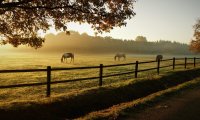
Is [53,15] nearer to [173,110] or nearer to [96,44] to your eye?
[173,110]

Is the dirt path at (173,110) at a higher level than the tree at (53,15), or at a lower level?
lower

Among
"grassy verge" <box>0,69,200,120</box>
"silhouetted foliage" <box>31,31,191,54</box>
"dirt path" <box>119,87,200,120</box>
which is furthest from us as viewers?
"silhouetted foliage" <box>31,31,191,54</box>

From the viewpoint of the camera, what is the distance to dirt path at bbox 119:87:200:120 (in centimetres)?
1155

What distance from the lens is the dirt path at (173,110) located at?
1155 centimetres

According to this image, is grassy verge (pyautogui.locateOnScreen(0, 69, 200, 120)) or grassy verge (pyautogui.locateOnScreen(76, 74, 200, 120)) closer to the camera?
grassy verge (pyautogui.locateOnScreen(76, 74, 200, 120))

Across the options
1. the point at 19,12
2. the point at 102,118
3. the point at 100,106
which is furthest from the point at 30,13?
the point at 102,118

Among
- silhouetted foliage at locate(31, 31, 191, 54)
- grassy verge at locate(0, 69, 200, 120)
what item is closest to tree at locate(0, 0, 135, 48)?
grassy verge at locate(0, 69, 200, 120)

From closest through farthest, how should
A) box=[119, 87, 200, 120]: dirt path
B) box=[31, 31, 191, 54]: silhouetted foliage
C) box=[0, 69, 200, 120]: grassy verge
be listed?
box=[119, 87, 200, 120]: dirt path
box=[0, 69, 200, 120]: grassy verge
box=[31, 31, 191, 54]: silhouetted foliage

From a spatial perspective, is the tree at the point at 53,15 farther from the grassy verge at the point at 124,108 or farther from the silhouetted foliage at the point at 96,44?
the silhouetted foliage at the point at 96,44

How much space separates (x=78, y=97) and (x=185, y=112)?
5.16 metres

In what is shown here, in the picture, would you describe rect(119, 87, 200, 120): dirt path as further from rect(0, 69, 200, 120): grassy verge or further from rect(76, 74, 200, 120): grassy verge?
rect(0, 69, 200, 120): grassy verge

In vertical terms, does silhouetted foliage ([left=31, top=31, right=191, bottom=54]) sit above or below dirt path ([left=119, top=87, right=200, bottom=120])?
above

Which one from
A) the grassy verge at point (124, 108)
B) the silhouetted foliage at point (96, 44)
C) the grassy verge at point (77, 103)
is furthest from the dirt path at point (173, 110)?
the silhouetted foliage at point (96, 44)

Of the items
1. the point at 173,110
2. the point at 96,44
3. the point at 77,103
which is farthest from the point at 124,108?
the point at 96,44
